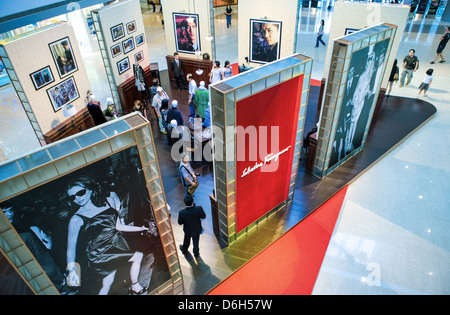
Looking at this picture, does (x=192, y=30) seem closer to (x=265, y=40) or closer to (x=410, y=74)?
(x=265, y=40)

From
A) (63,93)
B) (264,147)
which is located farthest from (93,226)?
(63,93)

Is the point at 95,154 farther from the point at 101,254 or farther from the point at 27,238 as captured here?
the point at 101,254

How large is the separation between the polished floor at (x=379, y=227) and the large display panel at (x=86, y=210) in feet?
6.07

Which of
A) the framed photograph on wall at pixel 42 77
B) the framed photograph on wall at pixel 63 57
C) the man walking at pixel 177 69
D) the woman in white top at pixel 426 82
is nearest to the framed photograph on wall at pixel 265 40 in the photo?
the man walking at pixel 177 69

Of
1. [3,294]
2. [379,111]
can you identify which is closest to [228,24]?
[379,111]

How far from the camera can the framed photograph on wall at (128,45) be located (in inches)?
414

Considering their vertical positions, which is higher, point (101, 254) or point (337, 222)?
point (101, 254)

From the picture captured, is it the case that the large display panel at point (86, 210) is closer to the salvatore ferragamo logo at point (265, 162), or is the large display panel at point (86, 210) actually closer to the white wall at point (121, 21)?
the salvatore ferragamo logo at point (265, 162)

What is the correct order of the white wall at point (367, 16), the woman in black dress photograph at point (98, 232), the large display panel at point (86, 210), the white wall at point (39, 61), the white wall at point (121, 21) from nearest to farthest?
the large display panel at point (86, 210), the woman in black dress photograph at point (98, 232), the white wall at point (39, 61), the white wall at point (367, 16), the white wall at point (121, 21)

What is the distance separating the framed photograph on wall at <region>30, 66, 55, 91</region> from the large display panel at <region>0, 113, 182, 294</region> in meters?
5.38

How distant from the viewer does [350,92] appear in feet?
23.1

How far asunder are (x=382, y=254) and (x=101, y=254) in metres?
5.55

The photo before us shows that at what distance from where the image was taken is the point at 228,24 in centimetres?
1991

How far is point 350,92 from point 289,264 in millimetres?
4146
